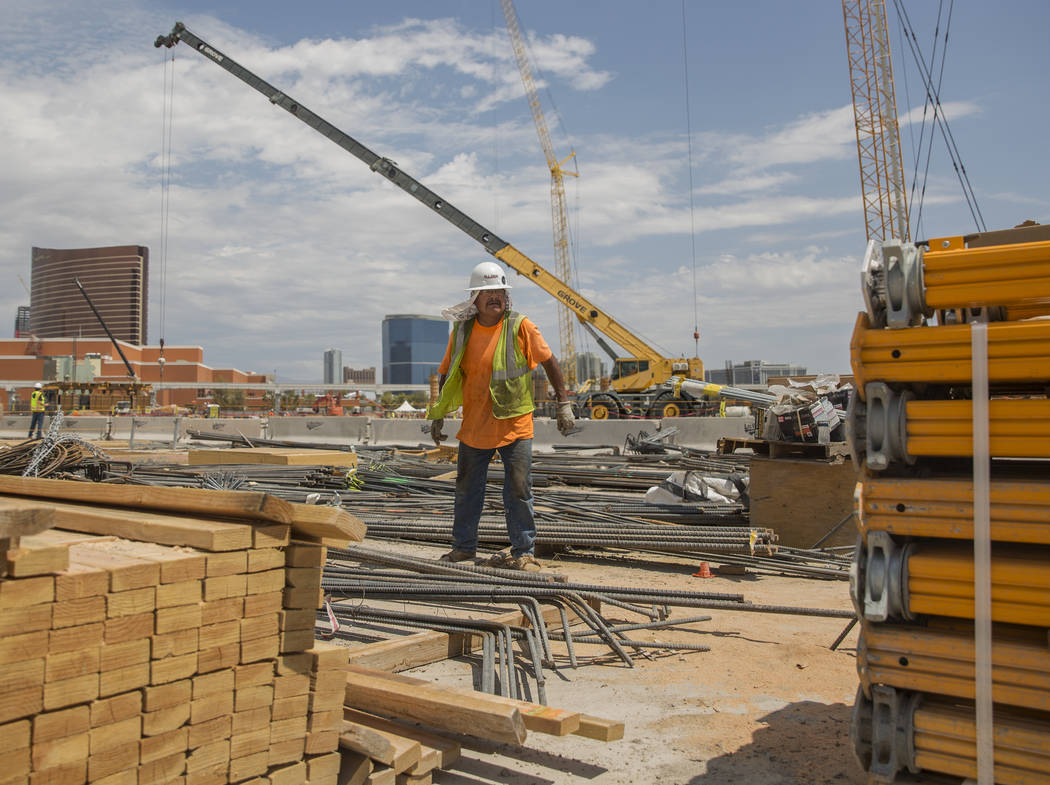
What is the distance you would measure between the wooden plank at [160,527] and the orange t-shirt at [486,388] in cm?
300

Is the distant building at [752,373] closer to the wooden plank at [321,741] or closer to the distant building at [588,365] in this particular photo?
the distant building at [588,365]

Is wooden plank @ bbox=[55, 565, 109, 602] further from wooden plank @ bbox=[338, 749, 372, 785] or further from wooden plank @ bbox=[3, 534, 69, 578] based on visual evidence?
wooden plank @ bbox=[338, 749, 372, 785]

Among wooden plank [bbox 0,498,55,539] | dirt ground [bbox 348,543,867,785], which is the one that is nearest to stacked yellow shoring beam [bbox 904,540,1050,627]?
dirt ground [bbox 348,543,867,785]

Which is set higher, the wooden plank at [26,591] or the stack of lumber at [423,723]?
the wooden plank at [26,591]

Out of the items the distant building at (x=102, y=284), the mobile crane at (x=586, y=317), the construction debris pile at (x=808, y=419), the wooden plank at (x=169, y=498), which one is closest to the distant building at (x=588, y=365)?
the mobile crane at (x=586, y=317)

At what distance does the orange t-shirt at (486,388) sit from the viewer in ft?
18.3

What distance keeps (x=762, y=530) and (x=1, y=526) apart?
505 cm

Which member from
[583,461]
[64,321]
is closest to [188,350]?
[583,461]

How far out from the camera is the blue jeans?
5.53 meters

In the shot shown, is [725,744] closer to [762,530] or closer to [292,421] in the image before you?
[762,530]

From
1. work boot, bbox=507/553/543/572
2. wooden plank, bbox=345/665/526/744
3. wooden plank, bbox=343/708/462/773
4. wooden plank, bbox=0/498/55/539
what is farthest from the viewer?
work boot, bbox=507/553/543/572

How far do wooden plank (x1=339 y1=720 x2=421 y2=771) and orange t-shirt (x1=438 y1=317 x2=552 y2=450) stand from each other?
3121mm

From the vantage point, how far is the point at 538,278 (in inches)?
1101

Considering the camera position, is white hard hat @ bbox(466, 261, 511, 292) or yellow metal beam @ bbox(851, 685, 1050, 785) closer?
yellow metal beam @ bbox(851, 685, 1050, 785)
